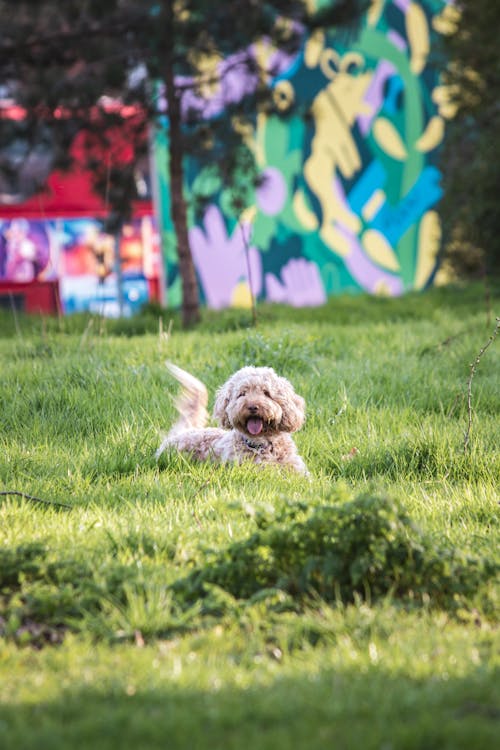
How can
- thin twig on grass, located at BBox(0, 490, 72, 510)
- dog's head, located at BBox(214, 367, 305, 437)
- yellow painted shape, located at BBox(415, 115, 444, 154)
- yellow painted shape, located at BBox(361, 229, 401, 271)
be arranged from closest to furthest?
thin twig on grass, located at BBox(0, 490, 72, 510) → dog's head, located at BBox(214, 367, 305, 437) → yellow painted shape, located at BBox(361, 229, 401, 271) → yellow painted shape, located at BBox(415, 115, 444, 154)

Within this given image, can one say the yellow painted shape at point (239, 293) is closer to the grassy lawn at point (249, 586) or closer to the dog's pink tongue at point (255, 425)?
the grassy lawn at point (249, 586)

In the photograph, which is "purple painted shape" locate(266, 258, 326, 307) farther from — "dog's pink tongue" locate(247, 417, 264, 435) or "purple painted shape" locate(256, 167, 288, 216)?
"dog's pink tongue" locate(247, 417, 264, 435)

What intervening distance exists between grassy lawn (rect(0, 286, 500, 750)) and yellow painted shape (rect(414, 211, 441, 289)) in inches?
657

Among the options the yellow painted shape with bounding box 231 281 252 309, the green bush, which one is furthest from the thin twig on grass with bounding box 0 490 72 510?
the yellow painted shape with bounding box 231 281 252 309

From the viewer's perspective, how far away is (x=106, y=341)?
9.33 meters

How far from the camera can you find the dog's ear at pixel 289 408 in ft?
19.4

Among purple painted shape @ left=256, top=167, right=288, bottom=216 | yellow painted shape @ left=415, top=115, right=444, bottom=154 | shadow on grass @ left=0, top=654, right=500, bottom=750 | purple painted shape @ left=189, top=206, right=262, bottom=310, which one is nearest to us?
shadow on grass @ left=0, top=654, right=500, bottom=750

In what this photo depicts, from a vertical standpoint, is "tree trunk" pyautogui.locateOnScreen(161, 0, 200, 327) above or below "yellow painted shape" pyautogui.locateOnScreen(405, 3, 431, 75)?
below

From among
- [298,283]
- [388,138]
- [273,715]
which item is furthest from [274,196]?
[273,715]

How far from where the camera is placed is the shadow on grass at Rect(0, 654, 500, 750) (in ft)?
8.01

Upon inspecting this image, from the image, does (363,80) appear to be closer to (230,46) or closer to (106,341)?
(230,46)

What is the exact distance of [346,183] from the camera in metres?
22.7

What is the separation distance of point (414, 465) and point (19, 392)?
3449 mm

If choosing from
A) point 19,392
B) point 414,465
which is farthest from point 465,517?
point 19,392
